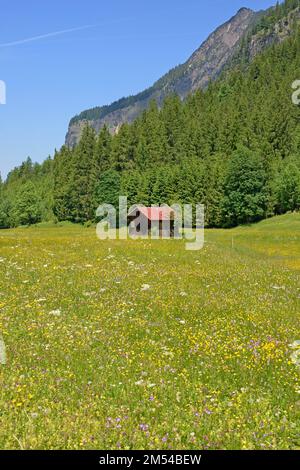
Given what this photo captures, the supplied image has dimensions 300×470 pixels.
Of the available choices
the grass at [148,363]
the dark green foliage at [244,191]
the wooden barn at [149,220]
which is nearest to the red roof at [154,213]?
the wooden barn at [149,220]

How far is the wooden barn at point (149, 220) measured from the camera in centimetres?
7369

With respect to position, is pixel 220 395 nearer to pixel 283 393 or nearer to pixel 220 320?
pixel 283 393

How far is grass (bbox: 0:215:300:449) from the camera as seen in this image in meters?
7.96

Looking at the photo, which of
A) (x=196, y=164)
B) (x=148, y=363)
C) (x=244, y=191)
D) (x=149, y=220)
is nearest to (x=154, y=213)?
(x=149, y=220)

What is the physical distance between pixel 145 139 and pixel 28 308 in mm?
131439

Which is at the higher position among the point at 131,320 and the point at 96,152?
the point at 96,152

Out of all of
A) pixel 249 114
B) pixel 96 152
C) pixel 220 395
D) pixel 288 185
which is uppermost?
pixel 249 114

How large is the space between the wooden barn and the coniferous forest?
29.1 meters

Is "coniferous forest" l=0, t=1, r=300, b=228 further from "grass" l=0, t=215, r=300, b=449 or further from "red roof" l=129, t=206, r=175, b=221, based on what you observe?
"grass" l=0, t=215, r=300, b=449

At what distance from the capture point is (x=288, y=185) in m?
96.1

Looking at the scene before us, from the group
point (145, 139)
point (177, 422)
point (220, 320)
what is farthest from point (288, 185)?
point (177, 422)

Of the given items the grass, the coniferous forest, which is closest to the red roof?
the coniferous forest

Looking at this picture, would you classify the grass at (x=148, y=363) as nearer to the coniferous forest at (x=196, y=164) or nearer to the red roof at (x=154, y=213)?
the red roof at (x=154, y=213)

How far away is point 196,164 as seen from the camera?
118 meters
